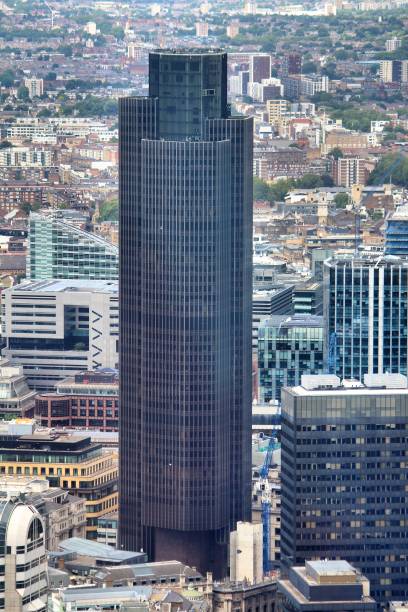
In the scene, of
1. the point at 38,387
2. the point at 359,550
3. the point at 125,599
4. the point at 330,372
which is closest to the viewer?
the point at 125,599

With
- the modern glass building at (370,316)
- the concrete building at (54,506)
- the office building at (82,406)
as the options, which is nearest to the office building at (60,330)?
the office building at (82,406)

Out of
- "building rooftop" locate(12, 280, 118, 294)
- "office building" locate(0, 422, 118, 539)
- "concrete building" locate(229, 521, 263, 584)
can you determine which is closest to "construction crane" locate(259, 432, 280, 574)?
"concrete building" locate(229, 521, 263, 584)

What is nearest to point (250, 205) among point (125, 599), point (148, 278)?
point (148, 278)

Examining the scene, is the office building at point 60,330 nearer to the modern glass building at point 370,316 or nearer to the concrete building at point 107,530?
the modern glass building at point 370,316

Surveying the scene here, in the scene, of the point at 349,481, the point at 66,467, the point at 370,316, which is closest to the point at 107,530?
the point at 66,467

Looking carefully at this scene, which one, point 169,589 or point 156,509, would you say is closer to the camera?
point 169,589

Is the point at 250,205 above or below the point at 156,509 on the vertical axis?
above

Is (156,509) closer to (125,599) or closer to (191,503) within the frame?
(191,503)
